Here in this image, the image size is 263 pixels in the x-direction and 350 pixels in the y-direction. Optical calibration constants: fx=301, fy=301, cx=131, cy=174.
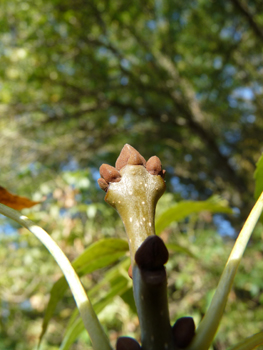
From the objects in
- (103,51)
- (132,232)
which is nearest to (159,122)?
(103,51)

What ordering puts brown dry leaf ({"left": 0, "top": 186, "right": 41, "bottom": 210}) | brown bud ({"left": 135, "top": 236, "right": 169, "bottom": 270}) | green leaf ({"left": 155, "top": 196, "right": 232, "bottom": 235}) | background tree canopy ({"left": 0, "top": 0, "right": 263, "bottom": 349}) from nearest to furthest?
brown bud ({"left": 135, "top": 236, "right": 169, "bottom": 270}), brown dry leaf ({"left": 0, "top": 186, "right": 41, "bottom": 210}), green leaf ({"left": 155, "top": 196, "right": 232, "bottom": 235}), background tree canopy ({"left": 0, "top": 0, "right": 263, "bottom": 349})

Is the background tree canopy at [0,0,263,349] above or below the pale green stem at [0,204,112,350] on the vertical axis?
above

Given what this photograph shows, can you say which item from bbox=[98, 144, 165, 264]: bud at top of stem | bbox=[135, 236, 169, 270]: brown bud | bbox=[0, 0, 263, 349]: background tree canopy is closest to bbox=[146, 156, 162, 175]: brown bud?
bbox=[98, 144, 165, 264]: bud at top of stem

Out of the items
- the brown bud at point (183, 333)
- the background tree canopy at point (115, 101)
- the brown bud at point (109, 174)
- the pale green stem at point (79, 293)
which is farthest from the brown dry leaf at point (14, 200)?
the background tree canopy at point (115, 101)

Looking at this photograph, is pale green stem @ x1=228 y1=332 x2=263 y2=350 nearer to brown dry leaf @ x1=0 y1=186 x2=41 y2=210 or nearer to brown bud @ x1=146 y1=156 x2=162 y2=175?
brown bud @ x1=146 y1=156 x2=162 y2=175

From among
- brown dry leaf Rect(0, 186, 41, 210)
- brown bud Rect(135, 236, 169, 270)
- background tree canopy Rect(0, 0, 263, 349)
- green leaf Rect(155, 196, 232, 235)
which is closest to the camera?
brown bud Rect(135, 236, 169, 270)

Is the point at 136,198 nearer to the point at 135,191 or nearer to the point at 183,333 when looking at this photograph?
the point at 135,191
